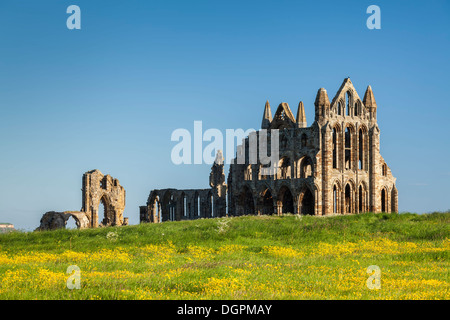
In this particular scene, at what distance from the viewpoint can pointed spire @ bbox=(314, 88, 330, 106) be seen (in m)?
54.5

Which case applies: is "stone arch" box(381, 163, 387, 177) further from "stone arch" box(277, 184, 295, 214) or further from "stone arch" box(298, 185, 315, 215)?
"stone arch" box(277, 184, 295, 214)

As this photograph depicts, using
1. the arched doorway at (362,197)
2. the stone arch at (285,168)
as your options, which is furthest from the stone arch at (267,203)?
the arched doorway at (362,197)

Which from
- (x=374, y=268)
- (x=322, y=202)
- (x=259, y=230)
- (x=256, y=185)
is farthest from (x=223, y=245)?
(x=256, y=185)

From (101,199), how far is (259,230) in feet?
116

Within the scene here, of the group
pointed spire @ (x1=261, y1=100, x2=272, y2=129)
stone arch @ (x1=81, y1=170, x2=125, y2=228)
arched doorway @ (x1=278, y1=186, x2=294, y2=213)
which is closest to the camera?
arched doorway @ (x1=278, y1=186, x2=294, y2=213)

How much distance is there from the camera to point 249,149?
60.8 meters

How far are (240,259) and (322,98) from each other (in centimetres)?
3458

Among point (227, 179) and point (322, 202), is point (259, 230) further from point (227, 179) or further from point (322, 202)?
point (227, 179)

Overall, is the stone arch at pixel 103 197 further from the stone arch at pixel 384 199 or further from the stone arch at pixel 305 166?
the stone arch at pixel 384 199

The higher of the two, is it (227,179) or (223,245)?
(227,179)

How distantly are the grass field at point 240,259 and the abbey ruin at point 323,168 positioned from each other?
14.4 m

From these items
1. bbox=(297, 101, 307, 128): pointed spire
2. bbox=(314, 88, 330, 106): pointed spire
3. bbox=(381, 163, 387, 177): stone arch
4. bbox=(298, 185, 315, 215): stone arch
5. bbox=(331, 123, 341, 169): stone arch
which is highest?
bbox=(314, 88, 330, 106): pointed spire

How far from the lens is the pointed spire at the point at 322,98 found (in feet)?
179

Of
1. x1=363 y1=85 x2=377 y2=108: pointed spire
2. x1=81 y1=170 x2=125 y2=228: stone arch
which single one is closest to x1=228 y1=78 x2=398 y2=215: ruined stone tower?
x1=363 y1=85 x2=377 y2=108: pointed spire
